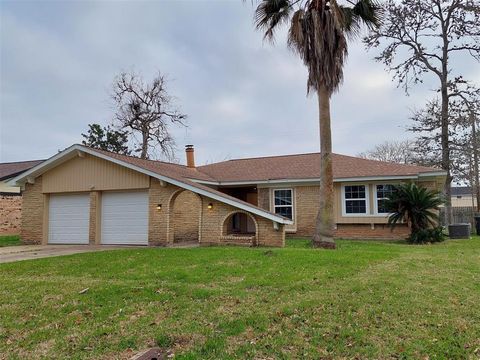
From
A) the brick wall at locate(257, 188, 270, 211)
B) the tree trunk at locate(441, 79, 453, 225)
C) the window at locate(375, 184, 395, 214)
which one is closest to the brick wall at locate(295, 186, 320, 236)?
the brick wall at locate(257, 188, 270, 211)

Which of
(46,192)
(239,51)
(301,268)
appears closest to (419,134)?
(239,51)

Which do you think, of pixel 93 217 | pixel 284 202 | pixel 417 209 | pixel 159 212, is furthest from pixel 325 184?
pixel 93 217

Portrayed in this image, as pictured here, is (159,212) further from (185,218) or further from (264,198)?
(264,198)

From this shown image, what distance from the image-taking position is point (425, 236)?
13578 millimetres

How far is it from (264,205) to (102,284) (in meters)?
11.6

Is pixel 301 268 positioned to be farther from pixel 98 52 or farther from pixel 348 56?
pixel 98 52

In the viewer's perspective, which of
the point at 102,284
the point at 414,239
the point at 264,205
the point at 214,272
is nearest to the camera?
the point at 102,284

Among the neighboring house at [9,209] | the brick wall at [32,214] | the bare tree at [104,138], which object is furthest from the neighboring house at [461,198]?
the brick wall at [32,214]

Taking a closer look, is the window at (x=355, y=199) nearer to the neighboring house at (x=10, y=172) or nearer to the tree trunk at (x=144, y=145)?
the neighboring house at (x=10, y=172)

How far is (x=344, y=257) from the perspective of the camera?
8.93 m

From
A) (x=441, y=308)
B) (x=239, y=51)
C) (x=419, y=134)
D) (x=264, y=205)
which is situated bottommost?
(x=441, y=308)

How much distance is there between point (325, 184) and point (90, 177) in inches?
376

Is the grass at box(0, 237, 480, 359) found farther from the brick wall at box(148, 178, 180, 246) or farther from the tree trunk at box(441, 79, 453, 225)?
the tree trunk at box(441, 79, 453, 225)

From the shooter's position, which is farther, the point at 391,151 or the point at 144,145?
the point at 391,151
